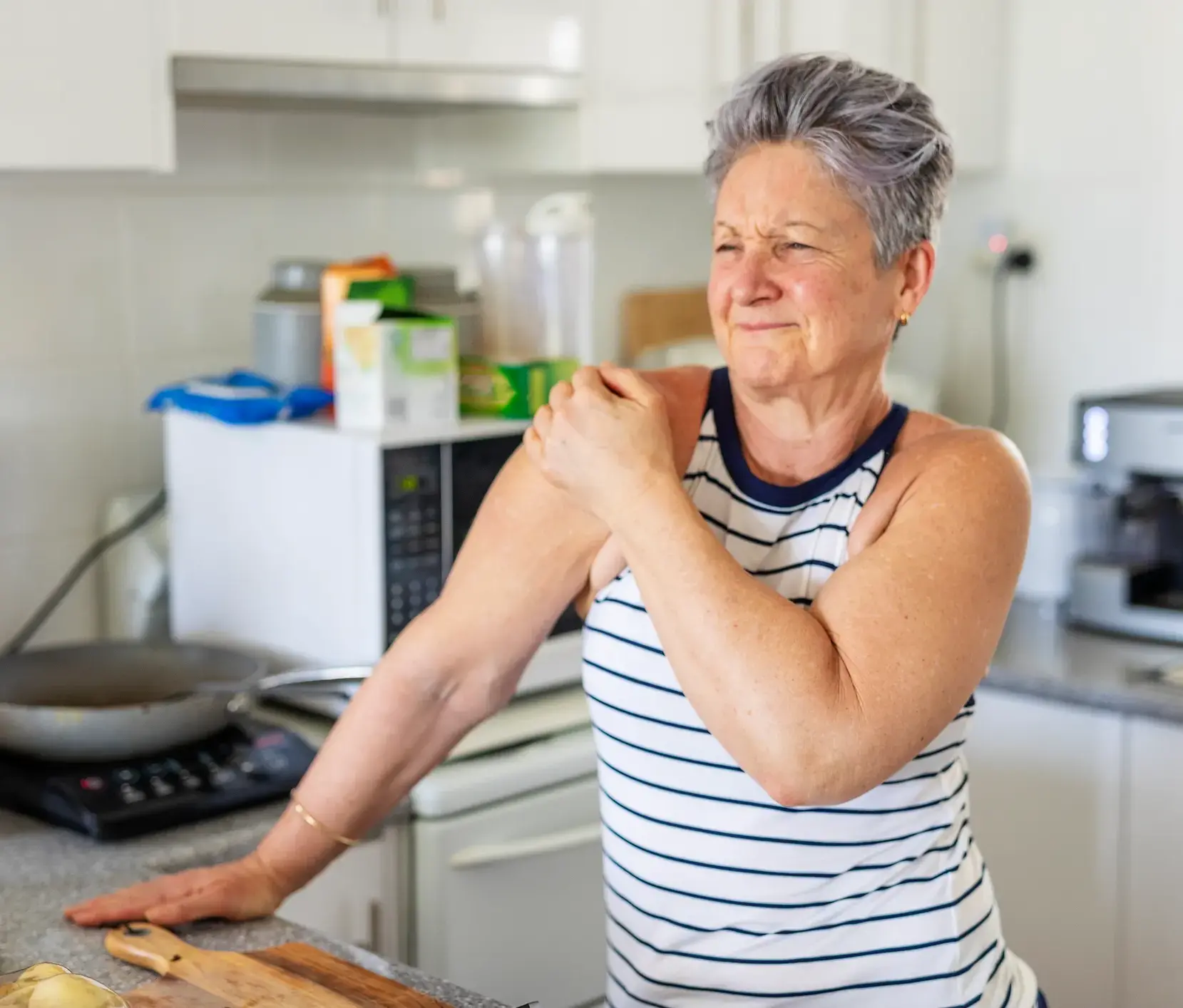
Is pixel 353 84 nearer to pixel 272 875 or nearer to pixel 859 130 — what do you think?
pixel 859 130

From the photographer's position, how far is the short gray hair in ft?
4.05

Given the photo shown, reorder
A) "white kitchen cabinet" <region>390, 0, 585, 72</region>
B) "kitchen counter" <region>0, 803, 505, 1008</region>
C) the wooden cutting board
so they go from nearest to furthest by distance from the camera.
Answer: the wooden cutting board, "kitchen counter" <region>0, 803, 505, 1008</region>, "white kitchen cabinet" <region>390, 0, 585, 72</region>

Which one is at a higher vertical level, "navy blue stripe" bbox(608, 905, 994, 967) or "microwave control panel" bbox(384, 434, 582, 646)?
"microwave control panel" bbox(384, 434, 582, 646)

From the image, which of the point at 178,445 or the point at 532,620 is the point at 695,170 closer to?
the point at 178,445

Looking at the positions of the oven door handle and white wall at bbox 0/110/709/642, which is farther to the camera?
white wall at bbox 0/110/709/642

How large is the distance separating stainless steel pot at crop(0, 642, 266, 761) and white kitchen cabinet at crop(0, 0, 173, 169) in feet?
1.79

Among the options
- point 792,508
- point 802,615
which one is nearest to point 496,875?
point 792,508

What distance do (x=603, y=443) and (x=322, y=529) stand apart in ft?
2.56

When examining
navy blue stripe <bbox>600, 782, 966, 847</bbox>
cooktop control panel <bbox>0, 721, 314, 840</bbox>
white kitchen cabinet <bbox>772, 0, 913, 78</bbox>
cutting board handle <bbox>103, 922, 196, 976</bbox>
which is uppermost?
white kitchen cabinet <bbox>772, 0, 913, 78</bbox>

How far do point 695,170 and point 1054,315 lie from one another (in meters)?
0.71

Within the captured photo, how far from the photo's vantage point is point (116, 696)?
6.00 ft

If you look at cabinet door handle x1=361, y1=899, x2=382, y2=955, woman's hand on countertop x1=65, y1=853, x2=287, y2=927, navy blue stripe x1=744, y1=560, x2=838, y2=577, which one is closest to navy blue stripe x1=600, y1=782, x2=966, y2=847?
navy blue stripe x1=744, y1=560, x2=838, y2=577

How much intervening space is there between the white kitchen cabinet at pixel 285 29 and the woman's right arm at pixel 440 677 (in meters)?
0.72

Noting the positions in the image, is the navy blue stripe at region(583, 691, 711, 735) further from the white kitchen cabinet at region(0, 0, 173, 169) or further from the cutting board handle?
the white kitchen cabinet at region(0, 0, 173, 169)
